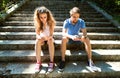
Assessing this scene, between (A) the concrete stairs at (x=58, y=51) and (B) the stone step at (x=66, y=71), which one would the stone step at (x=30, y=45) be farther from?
(B) the stone step at (x=66, y=71)

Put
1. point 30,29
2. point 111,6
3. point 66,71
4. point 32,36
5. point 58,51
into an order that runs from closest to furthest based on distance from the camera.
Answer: point 66,71 → point 58,51 → point 32,36 → point 30,29 → point 111,6

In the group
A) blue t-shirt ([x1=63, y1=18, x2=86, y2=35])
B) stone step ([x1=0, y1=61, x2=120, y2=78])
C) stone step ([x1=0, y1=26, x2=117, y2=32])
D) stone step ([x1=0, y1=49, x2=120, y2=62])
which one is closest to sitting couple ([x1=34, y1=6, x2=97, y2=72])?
blue t-shirt ([x1=63, y1=18, x2=86, y2=35])

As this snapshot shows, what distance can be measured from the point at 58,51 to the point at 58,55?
0.31 metres

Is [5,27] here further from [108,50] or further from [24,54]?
[108,50]

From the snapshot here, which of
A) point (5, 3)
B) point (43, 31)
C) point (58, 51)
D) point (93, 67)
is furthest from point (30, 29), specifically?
point (5, 3)

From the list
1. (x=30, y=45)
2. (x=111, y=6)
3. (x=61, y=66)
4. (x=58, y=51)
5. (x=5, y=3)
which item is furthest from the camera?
(x=5, y=3)

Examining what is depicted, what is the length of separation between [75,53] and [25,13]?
3332 mm

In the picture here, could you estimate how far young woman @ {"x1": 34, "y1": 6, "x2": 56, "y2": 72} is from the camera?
4.41 metres

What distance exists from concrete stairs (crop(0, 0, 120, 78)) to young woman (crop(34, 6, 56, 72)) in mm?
215

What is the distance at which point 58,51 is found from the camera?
5.14 meters

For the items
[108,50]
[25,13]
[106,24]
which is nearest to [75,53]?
[108,50]

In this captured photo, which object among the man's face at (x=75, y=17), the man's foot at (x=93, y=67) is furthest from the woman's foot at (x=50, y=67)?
the man's face at (x=75, y=17)

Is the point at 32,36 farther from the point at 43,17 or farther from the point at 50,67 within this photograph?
the point at 50,67

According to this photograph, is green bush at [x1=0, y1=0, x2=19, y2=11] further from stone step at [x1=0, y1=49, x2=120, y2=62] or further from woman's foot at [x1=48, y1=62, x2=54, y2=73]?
woman's foot at [x1=48, y1=62, x2=54, y2=73]
